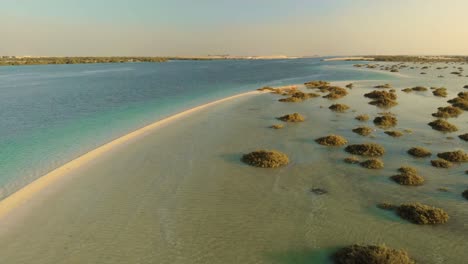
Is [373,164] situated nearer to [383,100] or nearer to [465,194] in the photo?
[465,194]

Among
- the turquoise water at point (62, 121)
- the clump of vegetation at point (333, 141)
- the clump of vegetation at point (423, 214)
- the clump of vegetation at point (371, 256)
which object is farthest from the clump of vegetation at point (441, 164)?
the turquoise water at point (62, 121)

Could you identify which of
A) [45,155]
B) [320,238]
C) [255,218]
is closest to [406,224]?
[320,238]

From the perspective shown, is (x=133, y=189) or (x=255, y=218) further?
(x=133, y=189)

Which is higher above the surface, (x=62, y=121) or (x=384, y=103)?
(x=384, y=103)

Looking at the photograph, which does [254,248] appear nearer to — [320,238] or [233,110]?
[320,238]

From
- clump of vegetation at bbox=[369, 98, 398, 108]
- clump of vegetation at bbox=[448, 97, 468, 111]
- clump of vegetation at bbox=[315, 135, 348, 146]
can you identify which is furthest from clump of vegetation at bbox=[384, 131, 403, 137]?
clump of vegetation at bbox=[448, 97, 468, 111]

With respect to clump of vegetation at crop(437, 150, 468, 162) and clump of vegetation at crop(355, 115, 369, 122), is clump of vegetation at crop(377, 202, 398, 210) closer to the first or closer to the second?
clump of vegetation at crop(437, 150, 468, 162)

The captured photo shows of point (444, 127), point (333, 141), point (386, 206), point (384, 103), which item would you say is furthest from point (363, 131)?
point (384, 103)
